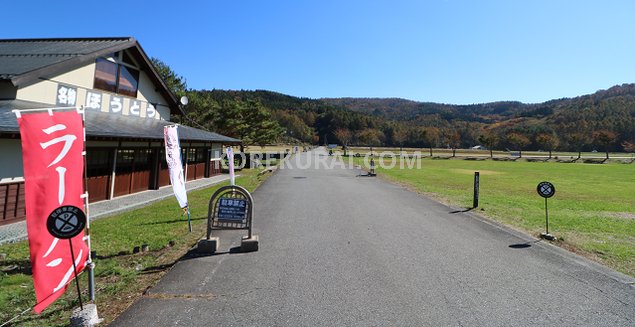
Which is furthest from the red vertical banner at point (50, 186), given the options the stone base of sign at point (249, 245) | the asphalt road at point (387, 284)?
the stone base of sign at point (249, 245)

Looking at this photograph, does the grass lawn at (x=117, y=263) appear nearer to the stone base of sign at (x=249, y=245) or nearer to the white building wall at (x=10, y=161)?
the stone base of sign at (x=249, y=245)

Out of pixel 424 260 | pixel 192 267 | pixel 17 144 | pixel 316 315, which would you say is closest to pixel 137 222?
pixel 17 144

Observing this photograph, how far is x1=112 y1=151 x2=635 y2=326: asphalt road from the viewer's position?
3.71 m

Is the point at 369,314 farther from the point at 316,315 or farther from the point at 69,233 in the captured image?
the point at 69,233

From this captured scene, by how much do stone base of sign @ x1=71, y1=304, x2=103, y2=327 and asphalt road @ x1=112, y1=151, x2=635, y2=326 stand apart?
0.24 meters

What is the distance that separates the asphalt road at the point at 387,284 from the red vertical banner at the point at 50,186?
2.86 ft

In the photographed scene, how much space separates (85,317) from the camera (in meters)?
3.37

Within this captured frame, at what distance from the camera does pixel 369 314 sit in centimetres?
376

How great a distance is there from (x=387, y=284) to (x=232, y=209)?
10.6 feet

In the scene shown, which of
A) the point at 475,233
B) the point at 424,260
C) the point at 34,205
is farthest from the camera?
the point at 475,233

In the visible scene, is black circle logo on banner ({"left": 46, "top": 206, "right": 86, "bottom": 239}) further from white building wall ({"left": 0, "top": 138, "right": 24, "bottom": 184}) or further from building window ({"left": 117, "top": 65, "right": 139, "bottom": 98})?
building window ({"left": 117, "top": 65, "right": 139, "bottom": 98})

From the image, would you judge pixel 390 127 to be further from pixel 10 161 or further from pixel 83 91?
pixel 10 161

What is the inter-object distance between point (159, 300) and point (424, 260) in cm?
430

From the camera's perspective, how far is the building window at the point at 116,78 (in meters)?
13.0
